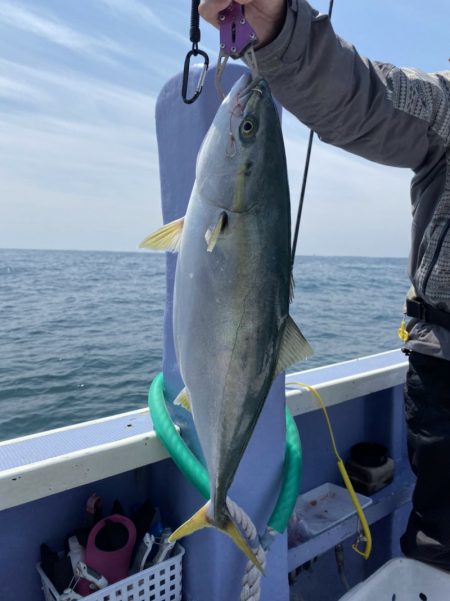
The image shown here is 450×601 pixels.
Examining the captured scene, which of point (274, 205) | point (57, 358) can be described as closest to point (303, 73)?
point (274, 205)

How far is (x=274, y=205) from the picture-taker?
4.32 feet

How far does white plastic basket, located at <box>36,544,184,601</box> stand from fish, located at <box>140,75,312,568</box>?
87 cm

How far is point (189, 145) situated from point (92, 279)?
84.6ft

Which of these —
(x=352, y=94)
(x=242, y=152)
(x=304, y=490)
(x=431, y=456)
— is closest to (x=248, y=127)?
(x=242, y=152)

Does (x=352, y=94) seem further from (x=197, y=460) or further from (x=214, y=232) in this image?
(x=197, y=460)

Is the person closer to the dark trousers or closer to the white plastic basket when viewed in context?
the dark trousers

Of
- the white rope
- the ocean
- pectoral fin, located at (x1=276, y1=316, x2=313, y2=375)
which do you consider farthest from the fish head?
the ocean

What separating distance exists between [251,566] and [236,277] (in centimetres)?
126

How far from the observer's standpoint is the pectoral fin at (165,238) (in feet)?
4.65

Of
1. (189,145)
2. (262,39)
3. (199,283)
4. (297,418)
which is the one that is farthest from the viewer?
(297,418)

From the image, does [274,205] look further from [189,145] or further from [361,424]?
[361,424]

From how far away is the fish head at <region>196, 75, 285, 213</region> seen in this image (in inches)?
51.6

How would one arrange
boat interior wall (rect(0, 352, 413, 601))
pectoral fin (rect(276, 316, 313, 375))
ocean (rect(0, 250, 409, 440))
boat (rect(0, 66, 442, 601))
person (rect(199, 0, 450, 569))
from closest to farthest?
pectoral fin (rect(276, 316, 313, 375)) < person (rect(199, 0, 450, 569)) < boat (rect(0, 66, 442, 601)) < boat interior wall (rect(0, 352, 413, 601)) < ocean (rect(0, 250, 409, 440))

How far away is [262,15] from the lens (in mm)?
1370
